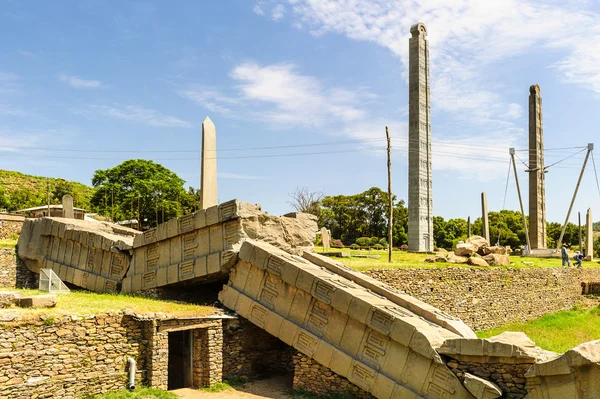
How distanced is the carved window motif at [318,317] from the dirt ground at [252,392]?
1.73 meters

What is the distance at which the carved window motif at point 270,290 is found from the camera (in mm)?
13422

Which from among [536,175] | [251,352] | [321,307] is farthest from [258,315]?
[536,175]

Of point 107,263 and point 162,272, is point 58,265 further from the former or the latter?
point 162,272

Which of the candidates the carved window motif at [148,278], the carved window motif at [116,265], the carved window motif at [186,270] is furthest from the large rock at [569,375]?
the carved window motif at [116,265]

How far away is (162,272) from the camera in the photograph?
50.7 feet

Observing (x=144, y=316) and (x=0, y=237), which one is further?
(x=0, y=237)

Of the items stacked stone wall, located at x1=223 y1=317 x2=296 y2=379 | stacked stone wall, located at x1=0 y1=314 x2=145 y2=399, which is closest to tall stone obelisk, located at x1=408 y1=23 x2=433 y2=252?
stacked stone wall, located at x1=223 y1=317 x2=296 y2=379

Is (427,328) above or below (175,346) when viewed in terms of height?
above

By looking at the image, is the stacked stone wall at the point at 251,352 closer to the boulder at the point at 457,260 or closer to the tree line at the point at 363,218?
the boulder at the point at 457,260

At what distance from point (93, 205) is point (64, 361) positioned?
47607 mm

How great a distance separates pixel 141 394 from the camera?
37.9 ft

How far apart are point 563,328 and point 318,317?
14.8 meters

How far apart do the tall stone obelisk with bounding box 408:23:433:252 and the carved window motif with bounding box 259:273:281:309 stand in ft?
54.7

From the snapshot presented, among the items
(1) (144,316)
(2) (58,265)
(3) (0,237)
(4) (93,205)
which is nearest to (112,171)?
(4) (93,205)
